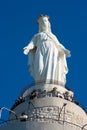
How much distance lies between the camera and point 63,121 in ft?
75.0

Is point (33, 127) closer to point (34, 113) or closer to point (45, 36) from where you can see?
point (34, 113)

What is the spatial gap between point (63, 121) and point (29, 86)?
3.87 m

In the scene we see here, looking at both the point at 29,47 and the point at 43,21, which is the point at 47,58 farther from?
the point at 43,21

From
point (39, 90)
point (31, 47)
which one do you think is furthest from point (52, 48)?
point (39, 90)

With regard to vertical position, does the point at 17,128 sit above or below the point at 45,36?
below

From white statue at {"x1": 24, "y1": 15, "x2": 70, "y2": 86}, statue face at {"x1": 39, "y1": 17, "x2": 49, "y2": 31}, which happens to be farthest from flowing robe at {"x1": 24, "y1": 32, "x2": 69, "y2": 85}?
statue face at {"x1": 39, "y1": 17, "x2": 49, "y2": 31}

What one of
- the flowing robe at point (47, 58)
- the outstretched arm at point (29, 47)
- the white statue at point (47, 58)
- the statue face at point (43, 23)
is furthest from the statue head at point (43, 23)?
the outstretched arm at point (29, 47)

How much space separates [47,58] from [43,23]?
126 inches

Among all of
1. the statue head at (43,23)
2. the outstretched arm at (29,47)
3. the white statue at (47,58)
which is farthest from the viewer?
the statue head at (43,23)

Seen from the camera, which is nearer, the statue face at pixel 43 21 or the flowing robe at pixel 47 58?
the flowing robe at pixel 47 58

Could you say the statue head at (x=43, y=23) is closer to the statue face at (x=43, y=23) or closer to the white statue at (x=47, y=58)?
the statue face at (x=43, y=23)

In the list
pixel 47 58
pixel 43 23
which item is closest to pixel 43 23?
pixel 43 23

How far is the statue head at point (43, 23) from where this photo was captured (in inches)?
1176

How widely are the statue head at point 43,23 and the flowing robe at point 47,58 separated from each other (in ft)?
3.02
